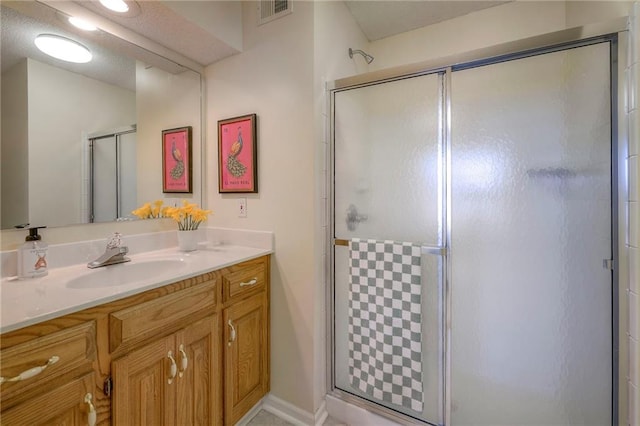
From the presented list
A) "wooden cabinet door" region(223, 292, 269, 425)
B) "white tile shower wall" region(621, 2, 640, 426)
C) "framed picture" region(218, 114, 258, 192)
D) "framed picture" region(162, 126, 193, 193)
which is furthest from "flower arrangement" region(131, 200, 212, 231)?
"white tile shower wall" region(621, 2, 640, 426)

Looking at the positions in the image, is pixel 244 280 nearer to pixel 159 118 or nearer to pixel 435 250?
pixel 435 250

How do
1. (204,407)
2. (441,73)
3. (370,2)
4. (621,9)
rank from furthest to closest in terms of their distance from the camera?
(370,2) < (441,73) < (204,407) < (621,9)

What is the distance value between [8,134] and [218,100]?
1024mm

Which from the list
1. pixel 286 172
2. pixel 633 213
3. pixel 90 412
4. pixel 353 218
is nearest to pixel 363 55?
pixel 286 172

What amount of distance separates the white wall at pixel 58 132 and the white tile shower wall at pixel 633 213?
2379mm

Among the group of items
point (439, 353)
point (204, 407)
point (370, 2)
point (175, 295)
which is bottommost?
point (204, 407)

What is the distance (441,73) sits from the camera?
4.44ft

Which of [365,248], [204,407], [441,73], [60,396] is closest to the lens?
[60,396]

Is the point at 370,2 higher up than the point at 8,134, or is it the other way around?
the point at 370,2

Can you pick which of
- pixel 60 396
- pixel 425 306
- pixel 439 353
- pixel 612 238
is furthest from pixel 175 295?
pixel 612 238

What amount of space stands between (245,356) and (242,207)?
866 mm

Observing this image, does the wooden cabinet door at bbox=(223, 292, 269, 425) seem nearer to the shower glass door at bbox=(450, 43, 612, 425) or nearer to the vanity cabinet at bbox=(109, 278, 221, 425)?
the vanity cabinet at bbox=(109, 278, 221, 425)

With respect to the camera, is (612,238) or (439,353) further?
(439,353)

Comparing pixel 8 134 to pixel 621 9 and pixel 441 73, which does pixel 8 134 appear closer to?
pixel 441 73
